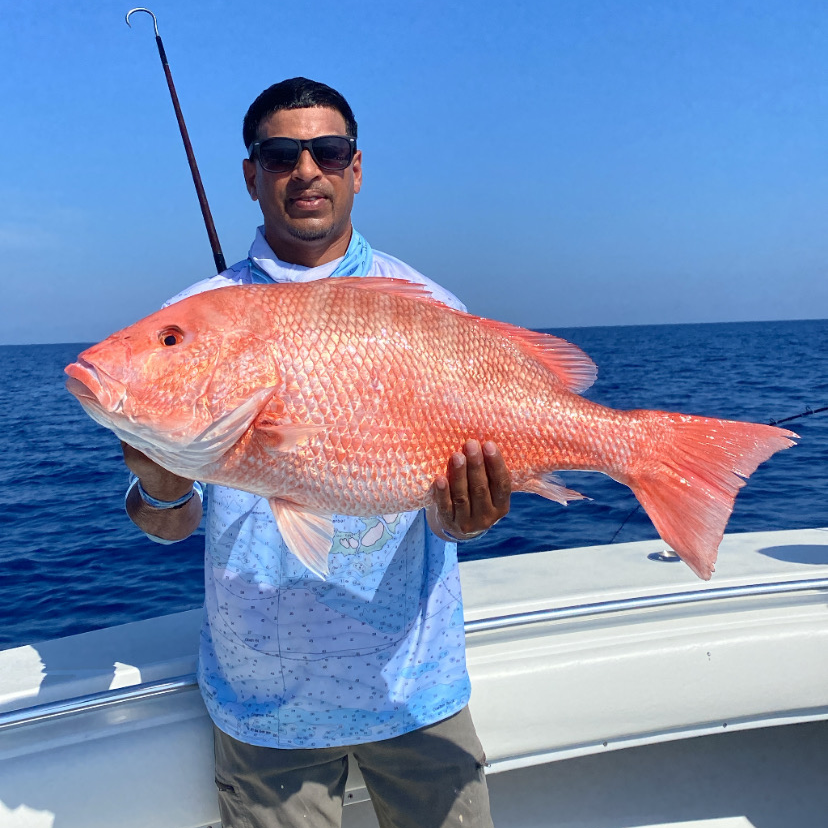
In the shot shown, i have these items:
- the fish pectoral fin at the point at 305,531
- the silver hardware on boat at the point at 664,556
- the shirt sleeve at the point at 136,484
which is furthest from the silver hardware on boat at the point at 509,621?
the fish pectoral fin at the point at 305,531

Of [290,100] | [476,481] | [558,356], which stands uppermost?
[290,100]

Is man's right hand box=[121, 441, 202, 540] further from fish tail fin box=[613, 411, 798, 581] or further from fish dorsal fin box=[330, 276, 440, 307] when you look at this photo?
fish tail fin box=[613, 411, 798, 581]

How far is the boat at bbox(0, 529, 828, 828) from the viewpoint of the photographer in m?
2.25

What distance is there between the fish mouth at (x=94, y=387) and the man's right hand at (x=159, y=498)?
0.73ft

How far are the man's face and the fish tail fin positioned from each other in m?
1.02

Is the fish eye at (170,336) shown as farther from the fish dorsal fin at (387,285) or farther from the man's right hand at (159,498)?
the fish dorsal fin at (387,285)

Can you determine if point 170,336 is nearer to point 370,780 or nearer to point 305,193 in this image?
point 305,193

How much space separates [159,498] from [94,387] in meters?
0.44

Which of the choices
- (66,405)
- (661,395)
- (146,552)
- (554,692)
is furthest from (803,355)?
(554,692)

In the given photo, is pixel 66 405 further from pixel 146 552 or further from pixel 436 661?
pixel 436 661

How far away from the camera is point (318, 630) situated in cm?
202

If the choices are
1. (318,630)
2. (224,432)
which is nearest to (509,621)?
(318,630)

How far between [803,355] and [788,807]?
1553 inches

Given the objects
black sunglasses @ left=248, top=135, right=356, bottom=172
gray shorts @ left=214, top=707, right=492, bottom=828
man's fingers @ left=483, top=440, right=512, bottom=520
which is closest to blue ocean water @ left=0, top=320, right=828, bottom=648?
man's fingers @ left=483, top=440, right=512, bottom=520
